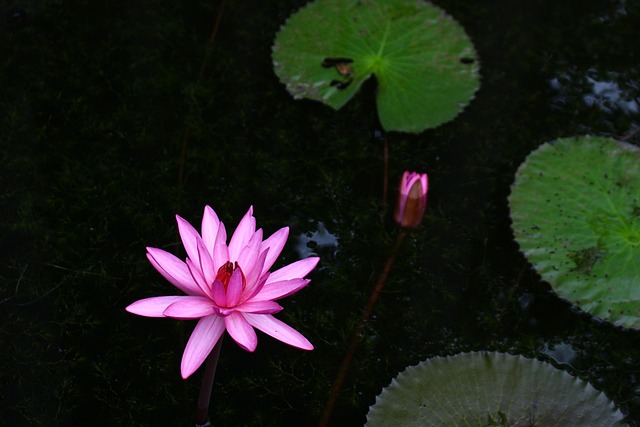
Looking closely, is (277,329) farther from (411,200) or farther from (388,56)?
(388,56)

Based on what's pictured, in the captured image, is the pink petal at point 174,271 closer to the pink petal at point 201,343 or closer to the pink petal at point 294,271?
the pink petal at point 201,343

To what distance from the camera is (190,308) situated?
5.08ft

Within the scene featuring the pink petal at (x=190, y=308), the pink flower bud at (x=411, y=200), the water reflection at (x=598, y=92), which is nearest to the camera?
the pink petal at (x=190, y=308)

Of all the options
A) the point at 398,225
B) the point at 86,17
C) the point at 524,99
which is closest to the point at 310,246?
the point at 398,225

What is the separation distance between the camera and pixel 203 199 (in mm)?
2553

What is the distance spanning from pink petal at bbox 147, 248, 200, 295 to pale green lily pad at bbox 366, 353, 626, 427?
695 millimetres

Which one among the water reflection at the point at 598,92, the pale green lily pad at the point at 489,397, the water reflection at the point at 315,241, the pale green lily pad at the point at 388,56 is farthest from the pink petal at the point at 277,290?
the water reflection at the point at 598,92

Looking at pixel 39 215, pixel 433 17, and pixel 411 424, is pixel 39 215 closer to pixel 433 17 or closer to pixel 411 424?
pixel 411 424

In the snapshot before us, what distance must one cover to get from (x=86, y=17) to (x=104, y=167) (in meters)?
0.86

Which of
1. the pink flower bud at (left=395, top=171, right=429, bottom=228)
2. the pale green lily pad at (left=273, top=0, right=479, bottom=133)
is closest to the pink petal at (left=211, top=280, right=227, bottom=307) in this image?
the pink flower bud at (left=395, top=171, right=429, bottom=228)

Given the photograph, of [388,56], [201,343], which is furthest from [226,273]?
[388,56]

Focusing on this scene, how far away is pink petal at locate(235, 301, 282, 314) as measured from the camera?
1542 mm

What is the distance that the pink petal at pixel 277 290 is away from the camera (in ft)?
5.25

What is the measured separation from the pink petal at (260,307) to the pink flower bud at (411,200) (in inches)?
37.2
